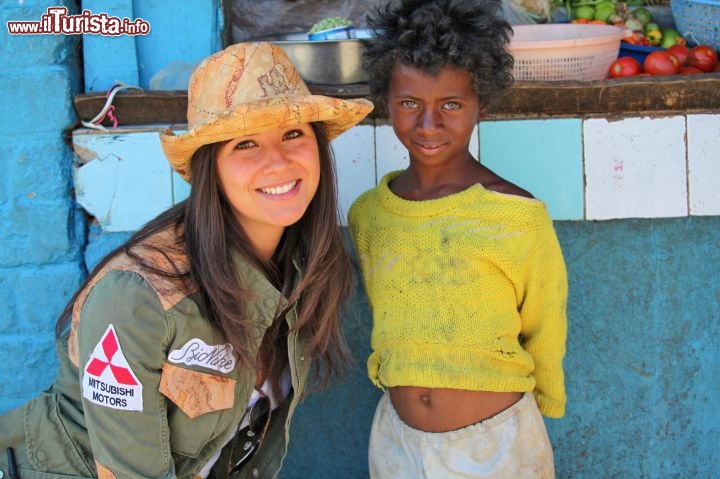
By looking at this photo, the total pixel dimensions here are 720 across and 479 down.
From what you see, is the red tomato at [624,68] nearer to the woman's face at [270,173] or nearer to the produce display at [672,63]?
the produce display at [672,63]

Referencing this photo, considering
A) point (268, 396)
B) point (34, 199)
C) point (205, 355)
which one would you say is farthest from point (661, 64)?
point (34, 199)

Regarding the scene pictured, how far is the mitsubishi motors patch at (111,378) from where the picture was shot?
7.00ft

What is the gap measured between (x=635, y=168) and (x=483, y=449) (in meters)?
1.19

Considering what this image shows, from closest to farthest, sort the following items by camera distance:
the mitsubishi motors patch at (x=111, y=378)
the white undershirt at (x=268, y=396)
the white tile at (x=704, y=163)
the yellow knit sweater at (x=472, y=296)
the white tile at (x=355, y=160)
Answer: the mitsubishi motors patch at (x=111, y=378) < the yellow knit sweater at (x=472, y=296) < the white undershirt at (x=268, y=396) < the white tile at (x=704, y=163) < the white tile at (x=355, y=160)

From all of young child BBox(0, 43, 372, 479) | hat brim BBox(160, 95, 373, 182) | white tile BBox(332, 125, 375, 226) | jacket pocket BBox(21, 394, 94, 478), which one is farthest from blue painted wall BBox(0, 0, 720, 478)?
hat brim BBox(160, 95, 373, 182)

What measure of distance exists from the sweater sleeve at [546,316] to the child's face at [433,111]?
1.18 feet

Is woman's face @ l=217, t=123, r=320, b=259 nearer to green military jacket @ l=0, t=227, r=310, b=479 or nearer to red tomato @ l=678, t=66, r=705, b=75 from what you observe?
green military jacket @ l=0, t=227, r=310, b=479

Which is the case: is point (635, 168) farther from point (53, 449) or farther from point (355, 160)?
point (53, 449)

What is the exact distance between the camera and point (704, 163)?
9.89 ft

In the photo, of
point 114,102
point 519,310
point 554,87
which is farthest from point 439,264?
point 114,102

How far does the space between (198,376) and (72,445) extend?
407 millimetres

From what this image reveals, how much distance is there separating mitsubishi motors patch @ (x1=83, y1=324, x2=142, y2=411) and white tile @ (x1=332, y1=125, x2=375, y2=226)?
1.18 meters

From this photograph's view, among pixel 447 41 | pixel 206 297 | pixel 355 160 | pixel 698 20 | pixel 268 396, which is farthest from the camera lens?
pixel 698 20

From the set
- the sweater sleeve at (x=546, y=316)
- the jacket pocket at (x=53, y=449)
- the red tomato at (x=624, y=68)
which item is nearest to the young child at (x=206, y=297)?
the jacket pocket at (x=53, y=449)
